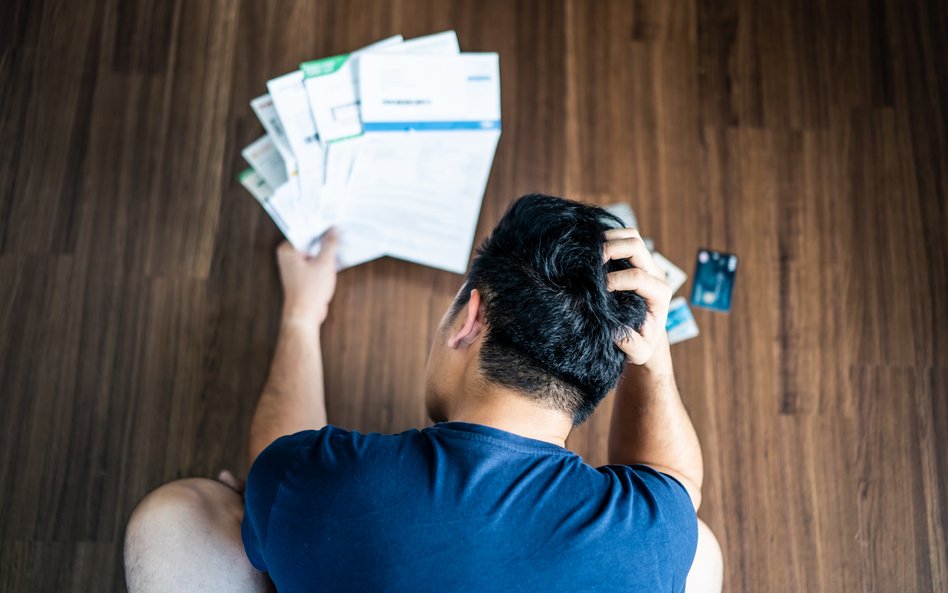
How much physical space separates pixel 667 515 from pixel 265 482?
1.64ft

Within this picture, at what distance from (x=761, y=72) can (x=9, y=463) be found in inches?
68.8

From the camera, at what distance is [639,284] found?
0.87 m

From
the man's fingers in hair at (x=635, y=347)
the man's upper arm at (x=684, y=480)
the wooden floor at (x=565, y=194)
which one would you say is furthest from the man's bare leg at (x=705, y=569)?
the man's fingers in hair at (x=635, y=347)

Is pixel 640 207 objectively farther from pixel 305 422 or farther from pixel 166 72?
pixel 166 72

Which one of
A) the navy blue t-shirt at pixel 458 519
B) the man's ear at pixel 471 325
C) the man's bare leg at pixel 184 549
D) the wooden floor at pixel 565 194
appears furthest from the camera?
the wooden floor at pixel 565 194

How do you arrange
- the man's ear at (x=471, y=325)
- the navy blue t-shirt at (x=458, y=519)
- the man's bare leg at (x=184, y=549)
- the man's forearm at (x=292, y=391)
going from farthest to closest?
1. the man's forearm at (x=292, y=391)
2. the man's bare leg at (x=184, y=549)
3. the man's ear at (x=471, y=325)
4. the navy blue t-shirt at (x=458, y=519)

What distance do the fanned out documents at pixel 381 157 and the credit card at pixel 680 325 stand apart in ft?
1.44

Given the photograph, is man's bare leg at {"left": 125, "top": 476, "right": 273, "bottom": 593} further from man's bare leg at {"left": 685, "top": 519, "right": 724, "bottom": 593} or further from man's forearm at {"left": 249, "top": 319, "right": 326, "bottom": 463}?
man's bare leg at {"left": 685, "top": 519, "right": 724, "bottom": 593}

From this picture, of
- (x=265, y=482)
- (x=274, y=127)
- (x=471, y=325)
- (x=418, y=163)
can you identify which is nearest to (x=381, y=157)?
(x=418, y=163)

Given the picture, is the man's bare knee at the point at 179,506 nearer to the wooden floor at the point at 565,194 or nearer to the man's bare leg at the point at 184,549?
the man's bare leg at the point at 184,549

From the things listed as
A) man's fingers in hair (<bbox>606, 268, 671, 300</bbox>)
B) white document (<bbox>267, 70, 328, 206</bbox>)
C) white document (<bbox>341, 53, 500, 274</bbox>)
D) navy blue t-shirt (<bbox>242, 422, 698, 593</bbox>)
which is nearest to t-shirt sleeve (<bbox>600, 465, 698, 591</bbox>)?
navy blue t-shirt (<bbox>242, 422, 698, 593</bbox>)

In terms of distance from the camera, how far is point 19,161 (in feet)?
4.76

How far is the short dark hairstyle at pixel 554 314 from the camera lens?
825mm

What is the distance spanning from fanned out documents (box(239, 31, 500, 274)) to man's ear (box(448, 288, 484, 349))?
0.52 metres
